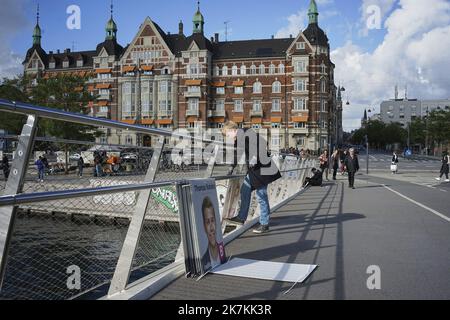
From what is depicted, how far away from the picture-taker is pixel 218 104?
265ft

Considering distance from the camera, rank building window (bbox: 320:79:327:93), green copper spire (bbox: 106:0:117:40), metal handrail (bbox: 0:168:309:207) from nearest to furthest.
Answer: metal handrail (bbox: 0:168:309:207) < building window (bbox: 320:79:327:93) < green copper spire (bbox: 106:0:117:40)

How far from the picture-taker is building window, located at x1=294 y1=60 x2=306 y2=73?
7569cm

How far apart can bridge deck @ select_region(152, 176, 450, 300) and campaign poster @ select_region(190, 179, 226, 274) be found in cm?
31

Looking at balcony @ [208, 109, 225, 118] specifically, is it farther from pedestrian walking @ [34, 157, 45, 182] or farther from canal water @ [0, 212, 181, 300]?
pedestrian walking @ [34, 157, 45, 182]

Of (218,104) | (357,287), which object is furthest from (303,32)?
(357,287)

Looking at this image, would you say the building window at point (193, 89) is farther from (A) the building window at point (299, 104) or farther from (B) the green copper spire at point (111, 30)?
(B) the green copper spire at point (111, 30)

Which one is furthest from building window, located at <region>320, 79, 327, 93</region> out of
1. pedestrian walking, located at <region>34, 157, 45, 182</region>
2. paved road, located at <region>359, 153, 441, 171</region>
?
pedestrian walking, located at <region>34, 157, 45, 182</region>

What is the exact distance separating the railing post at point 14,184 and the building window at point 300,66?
247ft

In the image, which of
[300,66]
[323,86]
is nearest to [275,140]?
[323,86]

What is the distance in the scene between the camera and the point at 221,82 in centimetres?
7988

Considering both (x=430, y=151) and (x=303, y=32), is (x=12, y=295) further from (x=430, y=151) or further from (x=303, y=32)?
(x=430, y=151)

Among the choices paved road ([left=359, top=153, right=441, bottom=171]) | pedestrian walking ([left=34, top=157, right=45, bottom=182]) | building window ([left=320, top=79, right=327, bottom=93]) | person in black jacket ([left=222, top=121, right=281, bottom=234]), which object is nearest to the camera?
pedestrian walking ([left=34, top=157, right=45, bottom=182])

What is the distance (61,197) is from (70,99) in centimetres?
4201

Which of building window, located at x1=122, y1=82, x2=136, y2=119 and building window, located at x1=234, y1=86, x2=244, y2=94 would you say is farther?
building window, located at x1=122, y1=82, x2=136, y2=119
